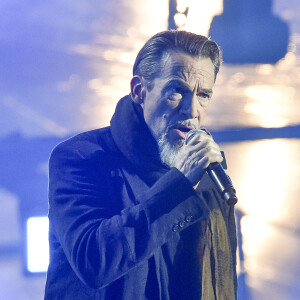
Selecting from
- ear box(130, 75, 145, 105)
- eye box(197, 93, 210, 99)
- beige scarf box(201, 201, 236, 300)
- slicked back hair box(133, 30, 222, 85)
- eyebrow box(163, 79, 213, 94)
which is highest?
slicked back hair box(133, 30, 222, 85)

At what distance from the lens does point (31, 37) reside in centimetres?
217

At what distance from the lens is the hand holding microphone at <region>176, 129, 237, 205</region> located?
1.07m

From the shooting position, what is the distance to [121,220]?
107cm

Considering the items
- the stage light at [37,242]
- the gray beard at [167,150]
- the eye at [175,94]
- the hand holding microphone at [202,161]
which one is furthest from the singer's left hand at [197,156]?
the stage light at [37,242]

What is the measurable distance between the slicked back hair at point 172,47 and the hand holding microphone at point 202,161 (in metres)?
0.40

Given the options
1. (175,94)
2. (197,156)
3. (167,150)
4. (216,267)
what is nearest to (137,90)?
(175,94)

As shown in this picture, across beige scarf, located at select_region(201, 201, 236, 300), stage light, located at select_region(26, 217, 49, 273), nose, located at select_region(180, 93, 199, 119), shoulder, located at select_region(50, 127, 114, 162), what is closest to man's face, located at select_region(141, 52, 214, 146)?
nose, located at select_region(180, 93, 199, 119)

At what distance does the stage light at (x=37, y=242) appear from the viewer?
213 centimetres

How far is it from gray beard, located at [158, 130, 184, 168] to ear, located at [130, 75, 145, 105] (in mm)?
174

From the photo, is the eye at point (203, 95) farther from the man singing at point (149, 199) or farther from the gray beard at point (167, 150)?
the gray beard at point (167, 150)

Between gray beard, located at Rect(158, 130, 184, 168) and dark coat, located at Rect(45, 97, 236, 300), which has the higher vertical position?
gray beard, located at Rect(158, 130, 184, 168)

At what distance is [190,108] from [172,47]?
22cm

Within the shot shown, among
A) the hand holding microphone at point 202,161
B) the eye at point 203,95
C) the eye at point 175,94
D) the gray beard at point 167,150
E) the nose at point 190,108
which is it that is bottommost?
the hand holding microphone at point 202,161

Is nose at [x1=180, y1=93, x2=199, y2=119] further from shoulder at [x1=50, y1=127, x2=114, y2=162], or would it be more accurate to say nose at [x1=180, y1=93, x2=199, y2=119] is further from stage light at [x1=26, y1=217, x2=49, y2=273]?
stage light at [x1=26, y1=217, x2=49, y2=273]
